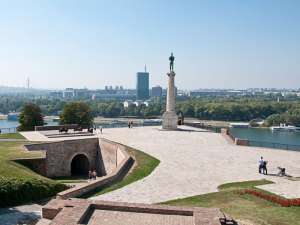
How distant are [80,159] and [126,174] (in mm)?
12960

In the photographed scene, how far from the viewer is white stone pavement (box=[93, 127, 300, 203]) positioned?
627 inches

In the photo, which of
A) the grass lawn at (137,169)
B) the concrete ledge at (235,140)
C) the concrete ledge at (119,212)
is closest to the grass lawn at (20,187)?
the grass lawn at (137,169)

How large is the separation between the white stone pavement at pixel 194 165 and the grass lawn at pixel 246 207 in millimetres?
805

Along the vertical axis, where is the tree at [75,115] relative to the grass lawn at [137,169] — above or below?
above

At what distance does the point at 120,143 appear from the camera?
95.0 feet

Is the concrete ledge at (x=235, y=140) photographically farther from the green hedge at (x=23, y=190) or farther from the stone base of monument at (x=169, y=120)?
the green hedge at (x=23, y=190)

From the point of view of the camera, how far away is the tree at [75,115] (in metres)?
44.4

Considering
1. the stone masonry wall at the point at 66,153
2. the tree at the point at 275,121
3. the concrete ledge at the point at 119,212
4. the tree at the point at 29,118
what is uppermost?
the tree at the point at 29,118

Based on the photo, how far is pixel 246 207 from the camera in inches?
532

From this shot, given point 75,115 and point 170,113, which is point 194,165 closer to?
point 170,113

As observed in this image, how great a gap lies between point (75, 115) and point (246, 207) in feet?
110

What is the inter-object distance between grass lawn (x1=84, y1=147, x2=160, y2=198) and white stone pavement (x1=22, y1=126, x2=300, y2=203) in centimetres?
37

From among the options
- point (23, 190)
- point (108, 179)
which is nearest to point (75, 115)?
point (108, 179)

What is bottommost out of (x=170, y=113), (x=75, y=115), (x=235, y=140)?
(x=235, y=140)
